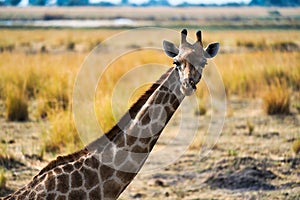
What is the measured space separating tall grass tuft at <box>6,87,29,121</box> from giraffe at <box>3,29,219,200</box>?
19.2 ft

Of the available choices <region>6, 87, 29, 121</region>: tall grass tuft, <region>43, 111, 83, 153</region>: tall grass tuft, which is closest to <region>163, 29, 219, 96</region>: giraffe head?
<region>43, 111, 83, 153</region>: tall grass tuft

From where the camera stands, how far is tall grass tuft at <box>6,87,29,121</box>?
9.77m

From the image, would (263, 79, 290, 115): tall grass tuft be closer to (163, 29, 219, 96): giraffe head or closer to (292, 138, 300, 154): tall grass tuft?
(292, 138, 300, 154): tall grass tuft

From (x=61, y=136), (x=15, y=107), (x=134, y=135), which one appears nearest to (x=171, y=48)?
(x=134, y=135)

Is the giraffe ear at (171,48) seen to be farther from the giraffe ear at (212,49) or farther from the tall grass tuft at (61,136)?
the tall grass tuft at (61,136)

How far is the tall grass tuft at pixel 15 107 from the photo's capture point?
9.77 meters

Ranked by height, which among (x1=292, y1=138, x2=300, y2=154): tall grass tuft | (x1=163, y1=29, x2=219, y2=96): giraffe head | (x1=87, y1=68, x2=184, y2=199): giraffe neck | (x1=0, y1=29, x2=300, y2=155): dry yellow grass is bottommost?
(x1=292, y1=138, x2=300, y2=154): tall grass tuft

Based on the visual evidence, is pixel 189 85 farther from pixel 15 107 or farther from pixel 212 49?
pixel 15 107

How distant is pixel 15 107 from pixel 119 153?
20.0 ft

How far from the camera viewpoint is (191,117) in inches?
411

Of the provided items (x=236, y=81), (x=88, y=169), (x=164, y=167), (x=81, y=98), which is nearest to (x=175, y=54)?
(x=88, y=169)

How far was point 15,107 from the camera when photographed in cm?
981

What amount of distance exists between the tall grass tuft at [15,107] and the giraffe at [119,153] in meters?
5.86

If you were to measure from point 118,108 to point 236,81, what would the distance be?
4.89 meters
